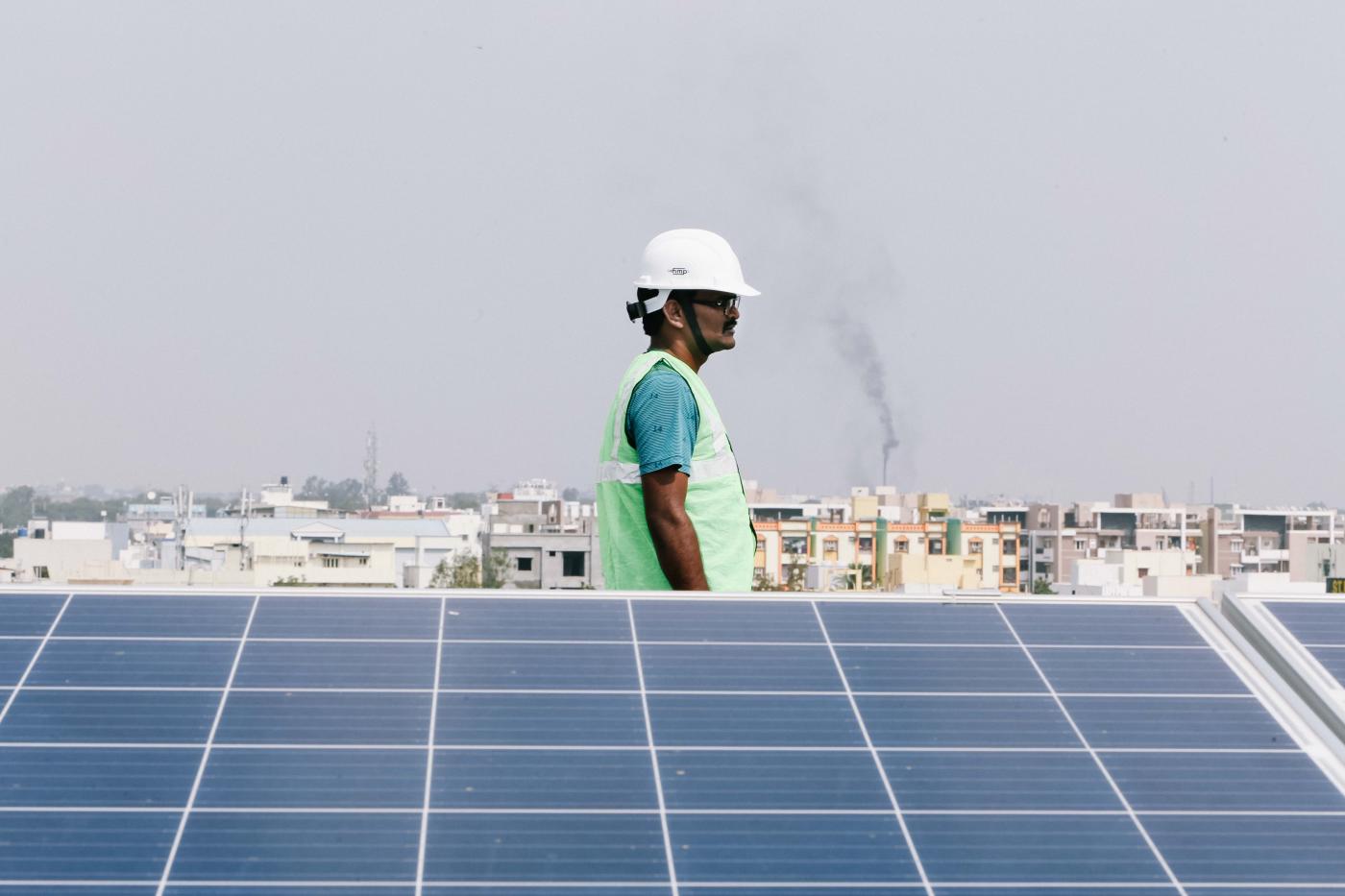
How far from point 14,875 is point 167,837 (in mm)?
372

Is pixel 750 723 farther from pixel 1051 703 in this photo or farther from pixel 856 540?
pixel 856 540

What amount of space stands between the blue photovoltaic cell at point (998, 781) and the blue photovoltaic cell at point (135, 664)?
206 cm

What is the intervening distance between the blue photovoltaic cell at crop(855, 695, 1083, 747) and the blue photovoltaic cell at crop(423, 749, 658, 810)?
76 centimetres

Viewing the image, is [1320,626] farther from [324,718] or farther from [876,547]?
[876,547]

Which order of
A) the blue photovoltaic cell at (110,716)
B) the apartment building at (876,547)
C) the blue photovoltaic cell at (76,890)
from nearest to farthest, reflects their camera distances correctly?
the blue photovoltaic cell at (76,890) → the blue photovoltaic cell at (110,716) → the apartment building at (876,547)

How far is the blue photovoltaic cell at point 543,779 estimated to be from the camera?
4676mm

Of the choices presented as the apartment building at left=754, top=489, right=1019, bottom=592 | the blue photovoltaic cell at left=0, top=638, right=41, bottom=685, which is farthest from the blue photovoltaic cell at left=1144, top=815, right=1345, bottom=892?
the apartment building at left=754, top=489, right=1019, bottom=592

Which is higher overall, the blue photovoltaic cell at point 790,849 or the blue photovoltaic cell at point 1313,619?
the blue photovoltaic cell at point 1313,619

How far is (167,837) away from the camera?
175 inches

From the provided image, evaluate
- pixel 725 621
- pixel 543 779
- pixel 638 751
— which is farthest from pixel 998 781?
pixel 543 779

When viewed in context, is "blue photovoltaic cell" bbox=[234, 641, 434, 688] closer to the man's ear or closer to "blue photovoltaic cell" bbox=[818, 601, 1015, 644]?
"blue photovoltaic cell" bbox=[818, 601, 1015, 644]

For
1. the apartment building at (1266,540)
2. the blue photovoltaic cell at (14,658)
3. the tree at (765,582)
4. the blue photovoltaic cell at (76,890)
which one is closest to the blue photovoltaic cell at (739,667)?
the blue photovoltaic cell at (76,890)

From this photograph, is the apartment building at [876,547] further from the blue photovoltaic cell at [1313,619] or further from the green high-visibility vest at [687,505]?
the blue photovoltaic cell at [1313,619]

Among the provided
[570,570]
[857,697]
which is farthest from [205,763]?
[570,570]
